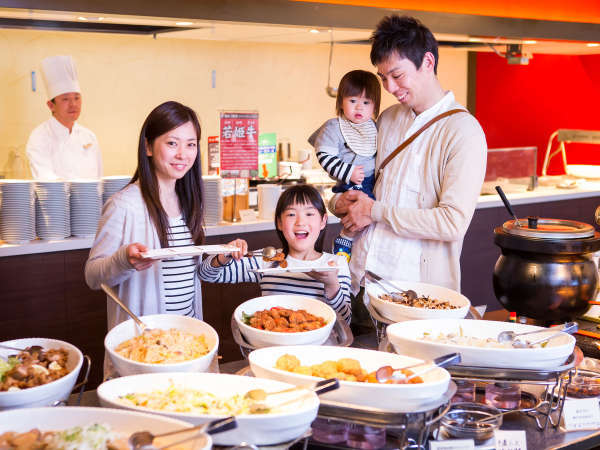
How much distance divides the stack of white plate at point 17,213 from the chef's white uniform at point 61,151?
5.34 ft

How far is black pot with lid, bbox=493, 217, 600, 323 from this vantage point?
6.85ft

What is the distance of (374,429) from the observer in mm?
1475

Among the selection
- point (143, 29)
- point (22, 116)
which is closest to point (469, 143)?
point (143, 29)

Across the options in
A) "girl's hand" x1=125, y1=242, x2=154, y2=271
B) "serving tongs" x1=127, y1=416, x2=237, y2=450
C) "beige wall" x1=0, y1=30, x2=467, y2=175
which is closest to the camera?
"serving tongs" x1=127, y1=416, x2=237, y2=450

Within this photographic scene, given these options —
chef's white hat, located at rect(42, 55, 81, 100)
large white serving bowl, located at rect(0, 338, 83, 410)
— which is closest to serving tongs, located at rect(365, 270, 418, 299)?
large white serving bowl, located at rect(0, 338, 83, 410)

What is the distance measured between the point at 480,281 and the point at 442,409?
374 centimetres

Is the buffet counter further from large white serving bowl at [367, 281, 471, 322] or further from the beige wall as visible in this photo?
the beige wall

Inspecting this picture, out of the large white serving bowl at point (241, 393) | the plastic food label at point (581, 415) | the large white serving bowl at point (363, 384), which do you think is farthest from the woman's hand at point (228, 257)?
the plastic food label at point (581, 415)

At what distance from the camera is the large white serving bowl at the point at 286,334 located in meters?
1.67

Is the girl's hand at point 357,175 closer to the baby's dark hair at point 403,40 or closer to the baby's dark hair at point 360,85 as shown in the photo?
the baby's dark hair at point 360,85

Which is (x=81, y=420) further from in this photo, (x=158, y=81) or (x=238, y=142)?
(x=158, y=81)

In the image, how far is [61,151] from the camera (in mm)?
5164

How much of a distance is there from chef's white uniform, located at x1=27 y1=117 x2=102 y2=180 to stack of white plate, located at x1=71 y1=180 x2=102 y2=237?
1567mm

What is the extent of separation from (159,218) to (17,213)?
1489mm
